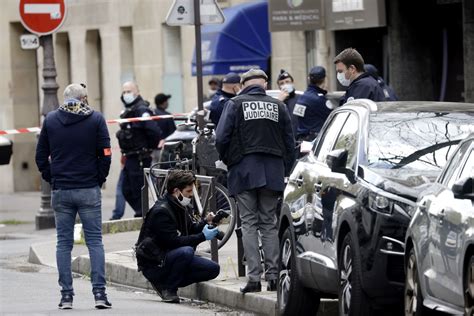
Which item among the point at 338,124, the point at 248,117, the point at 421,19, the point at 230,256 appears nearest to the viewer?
the point at 338,124

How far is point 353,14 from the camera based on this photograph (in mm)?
26125

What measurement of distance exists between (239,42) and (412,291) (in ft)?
62.1

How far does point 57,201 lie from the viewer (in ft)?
45.8

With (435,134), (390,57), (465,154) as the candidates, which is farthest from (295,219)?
(390,57)

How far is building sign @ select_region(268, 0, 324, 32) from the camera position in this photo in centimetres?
2647

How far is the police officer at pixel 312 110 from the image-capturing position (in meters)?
17.5

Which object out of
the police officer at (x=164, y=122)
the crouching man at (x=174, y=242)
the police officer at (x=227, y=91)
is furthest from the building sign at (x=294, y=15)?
the crouching man at (x=174, y=242)

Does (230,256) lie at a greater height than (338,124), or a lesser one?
lesser

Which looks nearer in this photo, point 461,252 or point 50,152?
point 461,252

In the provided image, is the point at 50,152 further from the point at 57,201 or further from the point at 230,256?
the point at 230,256

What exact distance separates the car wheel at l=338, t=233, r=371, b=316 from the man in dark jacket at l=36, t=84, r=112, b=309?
283 cm

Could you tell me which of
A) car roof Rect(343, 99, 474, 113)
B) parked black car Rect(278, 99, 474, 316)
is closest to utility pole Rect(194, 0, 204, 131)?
parked black car Rect(278, 99, 474, 316)

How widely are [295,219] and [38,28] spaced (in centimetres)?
1060

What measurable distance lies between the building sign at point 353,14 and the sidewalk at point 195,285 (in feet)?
20.5
